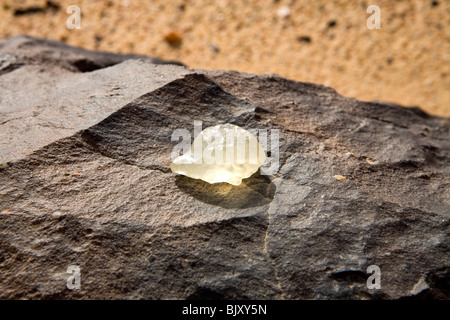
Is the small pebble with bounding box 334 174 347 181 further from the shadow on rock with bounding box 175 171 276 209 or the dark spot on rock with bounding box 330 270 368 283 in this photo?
the dark spot on rock with bounding box 330 270 368 283

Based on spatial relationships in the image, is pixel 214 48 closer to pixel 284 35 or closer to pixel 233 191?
pixel 284 35

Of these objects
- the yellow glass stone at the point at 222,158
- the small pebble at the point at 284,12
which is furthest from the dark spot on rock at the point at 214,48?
the yellow glass stone at the point at 222,158

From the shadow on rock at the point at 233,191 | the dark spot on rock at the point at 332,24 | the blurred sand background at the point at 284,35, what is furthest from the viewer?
the dark spot on rock at the point at 332,24

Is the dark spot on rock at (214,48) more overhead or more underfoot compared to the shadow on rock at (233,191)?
more overhead

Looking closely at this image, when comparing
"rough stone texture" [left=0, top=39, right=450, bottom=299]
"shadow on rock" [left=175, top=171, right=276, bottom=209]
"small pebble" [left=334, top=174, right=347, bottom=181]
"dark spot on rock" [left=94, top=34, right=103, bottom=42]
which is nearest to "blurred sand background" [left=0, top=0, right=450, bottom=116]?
"dark spot on rock" [left=94, top=34, right=103, bottom=42]

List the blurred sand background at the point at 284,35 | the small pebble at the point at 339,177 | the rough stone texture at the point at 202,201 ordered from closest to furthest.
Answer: the rough stone texture at the point at 202,201 → the small pebble at the point at 339,177 → the blurred sand background at the point at 284,35

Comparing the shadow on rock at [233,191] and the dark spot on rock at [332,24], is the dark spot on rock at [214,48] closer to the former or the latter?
the dark spot on rock at [332,24]
